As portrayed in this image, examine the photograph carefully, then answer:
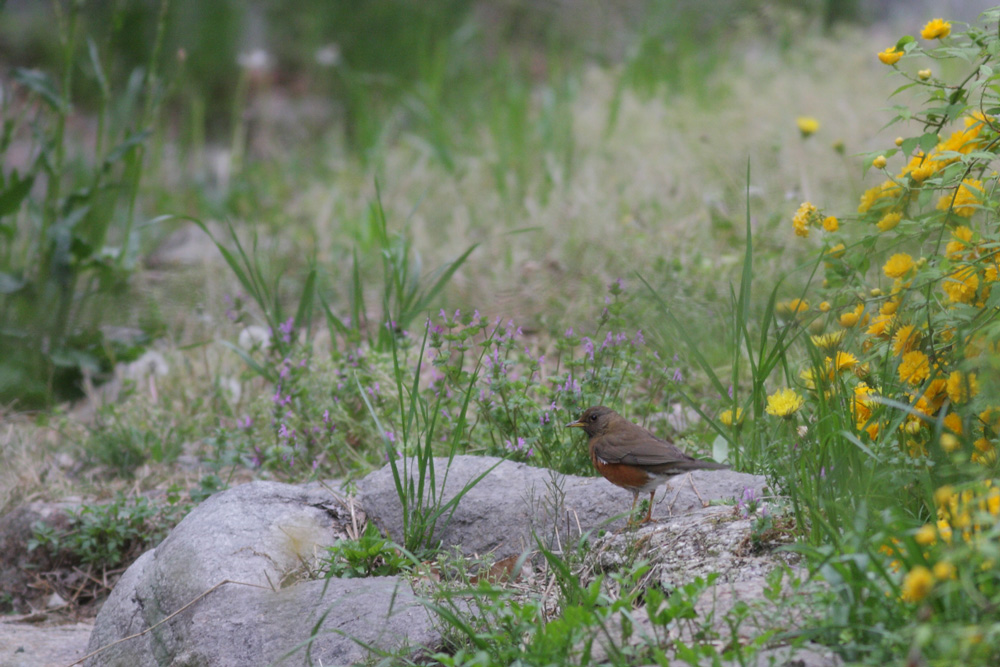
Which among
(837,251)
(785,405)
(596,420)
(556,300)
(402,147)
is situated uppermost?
(402,147)

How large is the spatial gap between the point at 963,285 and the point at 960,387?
26cm

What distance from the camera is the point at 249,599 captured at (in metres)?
2.15

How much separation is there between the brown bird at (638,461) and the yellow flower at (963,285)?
69 centimetres

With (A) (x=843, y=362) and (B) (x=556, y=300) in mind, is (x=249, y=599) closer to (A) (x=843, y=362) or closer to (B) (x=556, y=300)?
(A) (x=843, y=362)

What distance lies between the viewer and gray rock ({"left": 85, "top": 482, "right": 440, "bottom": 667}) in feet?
6.67

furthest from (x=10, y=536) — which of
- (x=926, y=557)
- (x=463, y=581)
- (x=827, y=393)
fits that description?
(x=926, y=557)

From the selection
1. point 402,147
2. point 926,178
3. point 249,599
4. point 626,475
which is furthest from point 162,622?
point 402,147

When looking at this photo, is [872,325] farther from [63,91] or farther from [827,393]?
[63,91]

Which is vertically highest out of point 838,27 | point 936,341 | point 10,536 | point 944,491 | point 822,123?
point 838,27

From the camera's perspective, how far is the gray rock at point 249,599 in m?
2.03

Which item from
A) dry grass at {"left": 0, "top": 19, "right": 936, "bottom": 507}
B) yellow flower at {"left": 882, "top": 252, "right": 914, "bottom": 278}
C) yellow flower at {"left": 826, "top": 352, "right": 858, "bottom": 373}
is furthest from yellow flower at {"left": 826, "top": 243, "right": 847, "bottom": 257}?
dry grass at {"left": 0, "top": 19, "right": 936, "bottom": 507}

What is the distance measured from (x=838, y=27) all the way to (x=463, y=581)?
6685 mm

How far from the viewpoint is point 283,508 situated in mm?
2484

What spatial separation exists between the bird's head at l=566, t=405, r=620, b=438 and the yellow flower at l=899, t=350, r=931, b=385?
2.55 ft
